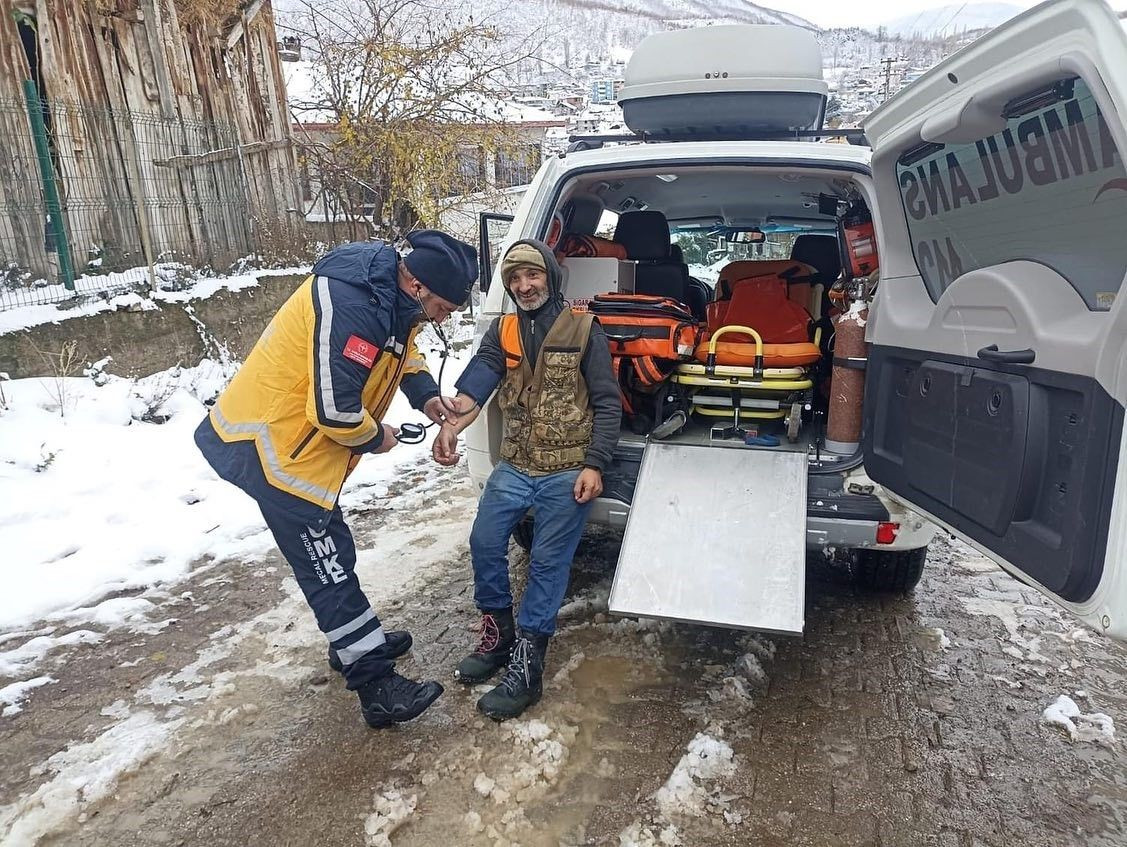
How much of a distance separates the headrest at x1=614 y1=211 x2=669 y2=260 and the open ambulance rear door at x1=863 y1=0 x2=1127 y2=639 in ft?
7.30

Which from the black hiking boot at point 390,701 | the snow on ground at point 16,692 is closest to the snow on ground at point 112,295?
the snow on ground at point 16,692

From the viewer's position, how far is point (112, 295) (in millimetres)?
6262

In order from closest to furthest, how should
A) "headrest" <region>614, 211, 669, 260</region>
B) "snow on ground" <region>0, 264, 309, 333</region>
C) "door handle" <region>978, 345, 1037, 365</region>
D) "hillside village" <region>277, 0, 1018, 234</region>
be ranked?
"door handle" <region>978, 345, 1037, 365</region>, "headrest" <region>614, 211, 669, 260</region>, "hillside village" <region>277, 0, 1018, 234</region>, "snow on ground" <region>0, 264, 309, 333</region>

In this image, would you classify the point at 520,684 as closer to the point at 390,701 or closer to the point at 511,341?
the point at 390,701

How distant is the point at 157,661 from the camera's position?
117 inches

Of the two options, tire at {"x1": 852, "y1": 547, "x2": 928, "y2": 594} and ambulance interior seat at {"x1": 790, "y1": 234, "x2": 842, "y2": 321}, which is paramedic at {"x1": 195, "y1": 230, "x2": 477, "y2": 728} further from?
ambulance interior seat at {"x1": 790, "y1": 234, "x2": 842, "y2": 321}

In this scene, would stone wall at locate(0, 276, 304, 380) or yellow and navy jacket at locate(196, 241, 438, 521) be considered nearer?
yellow and navy jacket at locate(196, 241, 438, 521)

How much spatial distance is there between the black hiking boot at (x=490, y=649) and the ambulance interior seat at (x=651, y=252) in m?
2.46

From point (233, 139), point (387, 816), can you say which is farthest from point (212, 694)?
point (233, 139)

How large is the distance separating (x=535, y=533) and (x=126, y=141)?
644 cm

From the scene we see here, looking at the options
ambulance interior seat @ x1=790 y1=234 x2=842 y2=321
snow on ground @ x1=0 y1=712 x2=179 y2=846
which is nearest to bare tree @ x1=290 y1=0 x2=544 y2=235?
ambulance interior seat @ x1=790 y1=234 x2=842 y2=321

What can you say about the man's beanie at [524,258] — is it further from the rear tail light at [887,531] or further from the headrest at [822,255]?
the headrest at [822,255]

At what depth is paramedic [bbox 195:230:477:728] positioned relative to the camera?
2334mm

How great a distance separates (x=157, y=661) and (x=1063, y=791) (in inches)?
126
